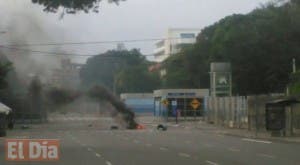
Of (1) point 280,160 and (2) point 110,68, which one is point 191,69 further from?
(1) point 280,160

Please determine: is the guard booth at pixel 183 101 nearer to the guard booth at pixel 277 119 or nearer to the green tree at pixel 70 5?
the guard booth at pixel 277 119

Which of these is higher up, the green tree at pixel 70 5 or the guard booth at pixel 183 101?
the green tree at pixel 70 5

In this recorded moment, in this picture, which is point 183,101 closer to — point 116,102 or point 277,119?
point 116,102

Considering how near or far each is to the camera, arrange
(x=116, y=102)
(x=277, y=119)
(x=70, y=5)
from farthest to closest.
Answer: (x=116, y=102) < (x=277, y=119) < (x=70, y=5)

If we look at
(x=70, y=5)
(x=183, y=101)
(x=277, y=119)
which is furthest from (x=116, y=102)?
(x=70, y=5)

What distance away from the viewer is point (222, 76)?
75875 millimetres

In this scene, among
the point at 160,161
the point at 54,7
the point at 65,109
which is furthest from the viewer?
the point at 65,109

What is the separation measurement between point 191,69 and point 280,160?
103 metres

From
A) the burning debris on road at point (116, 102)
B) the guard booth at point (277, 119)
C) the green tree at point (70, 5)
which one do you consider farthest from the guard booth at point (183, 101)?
the green tree at point (70, 5)

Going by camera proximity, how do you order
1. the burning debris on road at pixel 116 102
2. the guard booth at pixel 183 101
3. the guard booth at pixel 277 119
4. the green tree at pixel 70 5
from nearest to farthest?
the green tree at pixel 70 5 < the guard booth at pixel 277 119 < the burning debris on road at pixel 116 102 < the guard booth at pixel 183 101

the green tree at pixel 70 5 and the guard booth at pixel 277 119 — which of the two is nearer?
the green tree at pixel 70 5

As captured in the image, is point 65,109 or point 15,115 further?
point 15,115

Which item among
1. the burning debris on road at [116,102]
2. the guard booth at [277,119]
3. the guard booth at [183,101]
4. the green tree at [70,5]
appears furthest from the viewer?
the guard booth at [183,101]

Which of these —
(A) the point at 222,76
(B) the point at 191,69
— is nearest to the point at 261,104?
(A) the point at 222,76
